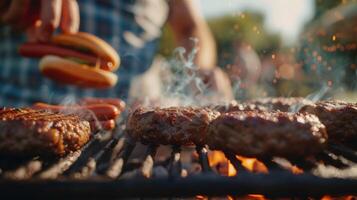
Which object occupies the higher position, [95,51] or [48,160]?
[95,51]

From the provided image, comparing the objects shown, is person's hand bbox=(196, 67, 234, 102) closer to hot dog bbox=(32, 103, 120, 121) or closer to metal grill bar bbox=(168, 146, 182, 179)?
hot dog bbox=(32, 103, 120, 121)

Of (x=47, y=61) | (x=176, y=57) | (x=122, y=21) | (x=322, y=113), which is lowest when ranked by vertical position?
(x=322, y=113)

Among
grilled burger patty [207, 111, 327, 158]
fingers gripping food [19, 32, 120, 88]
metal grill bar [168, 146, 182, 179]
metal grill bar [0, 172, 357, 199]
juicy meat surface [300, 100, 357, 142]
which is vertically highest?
fingers gripping food [19, 32, 120, 88]

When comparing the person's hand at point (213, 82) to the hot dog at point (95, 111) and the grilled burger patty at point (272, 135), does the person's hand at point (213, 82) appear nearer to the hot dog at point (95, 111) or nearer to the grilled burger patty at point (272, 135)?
the hot dog at point (95, 111)

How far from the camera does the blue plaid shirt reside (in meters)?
3.97

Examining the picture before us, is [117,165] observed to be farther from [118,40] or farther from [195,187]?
[118,40]

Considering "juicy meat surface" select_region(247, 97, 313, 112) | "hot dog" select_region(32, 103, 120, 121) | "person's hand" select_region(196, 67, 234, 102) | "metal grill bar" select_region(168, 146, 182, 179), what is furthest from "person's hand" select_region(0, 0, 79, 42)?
"juicy meat surface" select_region(247, 97, 313, 112)

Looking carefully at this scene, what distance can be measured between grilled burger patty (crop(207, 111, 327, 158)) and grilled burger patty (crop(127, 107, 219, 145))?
0.32 meters

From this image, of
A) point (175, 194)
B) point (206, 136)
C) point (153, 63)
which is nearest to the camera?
point (175, 194)

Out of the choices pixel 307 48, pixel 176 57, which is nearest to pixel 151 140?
pixel 176 57

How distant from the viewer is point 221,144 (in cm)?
187

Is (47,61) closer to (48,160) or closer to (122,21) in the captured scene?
(48,160)

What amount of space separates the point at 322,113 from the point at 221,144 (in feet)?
2.24

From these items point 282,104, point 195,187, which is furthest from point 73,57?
point 195,187
